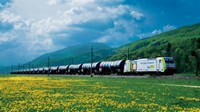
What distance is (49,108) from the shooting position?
53.8 feet

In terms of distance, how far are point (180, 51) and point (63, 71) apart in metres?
69.3

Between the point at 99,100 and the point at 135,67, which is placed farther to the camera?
the point at 135,67

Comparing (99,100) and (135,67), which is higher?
(135,67)

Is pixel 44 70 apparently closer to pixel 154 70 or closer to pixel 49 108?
pixel 154 70

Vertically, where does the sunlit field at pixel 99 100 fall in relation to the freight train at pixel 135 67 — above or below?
below

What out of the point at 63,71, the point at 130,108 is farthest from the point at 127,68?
the point at 130,108

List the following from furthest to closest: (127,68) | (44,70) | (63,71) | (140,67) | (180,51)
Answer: (180,51) < (44,70) < (63,71) < (127,68) < (140,67)

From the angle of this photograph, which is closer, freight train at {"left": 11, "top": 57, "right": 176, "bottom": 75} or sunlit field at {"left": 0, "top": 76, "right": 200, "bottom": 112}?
sunlit field at {"left": 0, "top": 76, "right": 200, "bottom": 112}

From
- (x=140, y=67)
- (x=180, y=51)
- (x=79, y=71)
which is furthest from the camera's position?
(x=180, y=51)

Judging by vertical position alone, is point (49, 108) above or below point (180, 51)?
below

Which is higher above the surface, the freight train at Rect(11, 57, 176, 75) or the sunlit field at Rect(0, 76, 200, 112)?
the freight train at Rect(11, 57, 176, 75)

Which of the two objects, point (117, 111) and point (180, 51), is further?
point (180, 51)

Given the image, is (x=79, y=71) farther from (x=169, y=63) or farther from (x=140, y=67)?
(x=169, y=63)

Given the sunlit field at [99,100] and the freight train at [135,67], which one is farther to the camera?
the freight train at [135,67]
